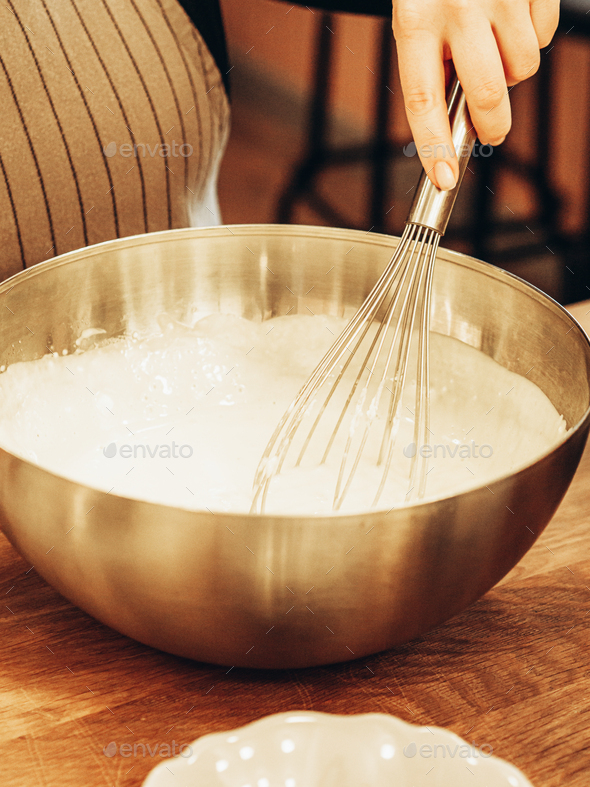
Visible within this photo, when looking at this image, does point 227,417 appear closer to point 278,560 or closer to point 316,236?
point 316,236

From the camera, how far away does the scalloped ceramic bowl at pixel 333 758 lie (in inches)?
12.1

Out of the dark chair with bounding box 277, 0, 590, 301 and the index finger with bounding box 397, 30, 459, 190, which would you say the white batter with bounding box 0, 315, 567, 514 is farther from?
the dark chair with bounding box 277, 0, 590, 301

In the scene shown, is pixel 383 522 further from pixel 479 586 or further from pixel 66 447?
pixel 66 447

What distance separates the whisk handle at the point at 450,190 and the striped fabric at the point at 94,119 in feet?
1.34

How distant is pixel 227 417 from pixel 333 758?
31cm

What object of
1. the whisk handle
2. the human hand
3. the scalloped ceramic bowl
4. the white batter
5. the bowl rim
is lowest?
the scalloped ceramic bowl

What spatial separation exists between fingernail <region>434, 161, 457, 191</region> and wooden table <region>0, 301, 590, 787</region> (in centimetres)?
23

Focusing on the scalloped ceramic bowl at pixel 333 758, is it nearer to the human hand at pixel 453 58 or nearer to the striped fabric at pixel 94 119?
the human hand at pixel 453 58

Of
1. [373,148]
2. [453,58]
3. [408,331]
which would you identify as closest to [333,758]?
[408,331]

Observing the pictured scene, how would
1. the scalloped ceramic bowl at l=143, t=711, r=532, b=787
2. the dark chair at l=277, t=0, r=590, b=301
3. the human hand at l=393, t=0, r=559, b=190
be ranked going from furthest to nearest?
the dark chair at l=277, t=0, r=590, b=301 → the human hand at l=393, t=0, r=559, b=190 → the scalloped ceramic bowl at l=143, t=711, r=532, b=787

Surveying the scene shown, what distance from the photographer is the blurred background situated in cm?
177

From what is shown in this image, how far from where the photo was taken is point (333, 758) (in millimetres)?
316

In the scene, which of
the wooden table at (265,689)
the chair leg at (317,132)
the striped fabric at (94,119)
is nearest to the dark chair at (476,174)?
the chair leg at (317,132)

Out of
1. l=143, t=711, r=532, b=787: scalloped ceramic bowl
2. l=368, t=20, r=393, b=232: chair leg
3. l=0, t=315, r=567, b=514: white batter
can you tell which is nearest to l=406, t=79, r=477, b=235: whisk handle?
l=0, t=315, r=567, b=514: white batter
